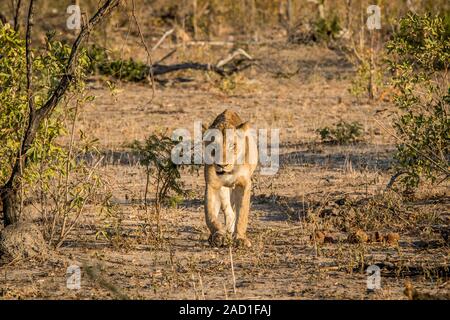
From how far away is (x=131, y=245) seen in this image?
9000 millimetres

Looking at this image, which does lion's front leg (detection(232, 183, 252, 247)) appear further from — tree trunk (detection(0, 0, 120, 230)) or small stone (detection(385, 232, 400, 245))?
tree trunk (detection(0, 0, 120, 230))

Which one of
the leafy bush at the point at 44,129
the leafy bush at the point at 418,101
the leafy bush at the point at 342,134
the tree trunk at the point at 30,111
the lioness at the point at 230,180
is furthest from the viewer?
the leafy bush at the point at 342,134

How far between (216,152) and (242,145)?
296 mm

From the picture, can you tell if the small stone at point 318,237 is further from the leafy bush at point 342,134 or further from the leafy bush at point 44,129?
the leafy bush at point 342,134

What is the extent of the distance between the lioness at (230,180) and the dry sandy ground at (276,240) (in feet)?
0.64

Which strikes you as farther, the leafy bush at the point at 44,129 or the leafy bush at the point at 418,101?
the leafy bush at the point at 418,101

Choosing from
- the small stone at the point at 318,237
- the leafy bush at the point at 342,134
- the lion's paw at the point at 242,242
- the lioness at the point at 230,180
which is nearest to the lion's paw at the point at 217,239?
the lioness at the point at 230,180

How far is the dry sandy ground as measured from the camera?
25.0 ft

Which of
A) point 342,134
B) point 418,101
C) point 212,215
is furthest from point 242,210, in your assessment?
point 342,134

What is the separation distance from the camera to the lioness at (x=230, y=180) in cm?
895
